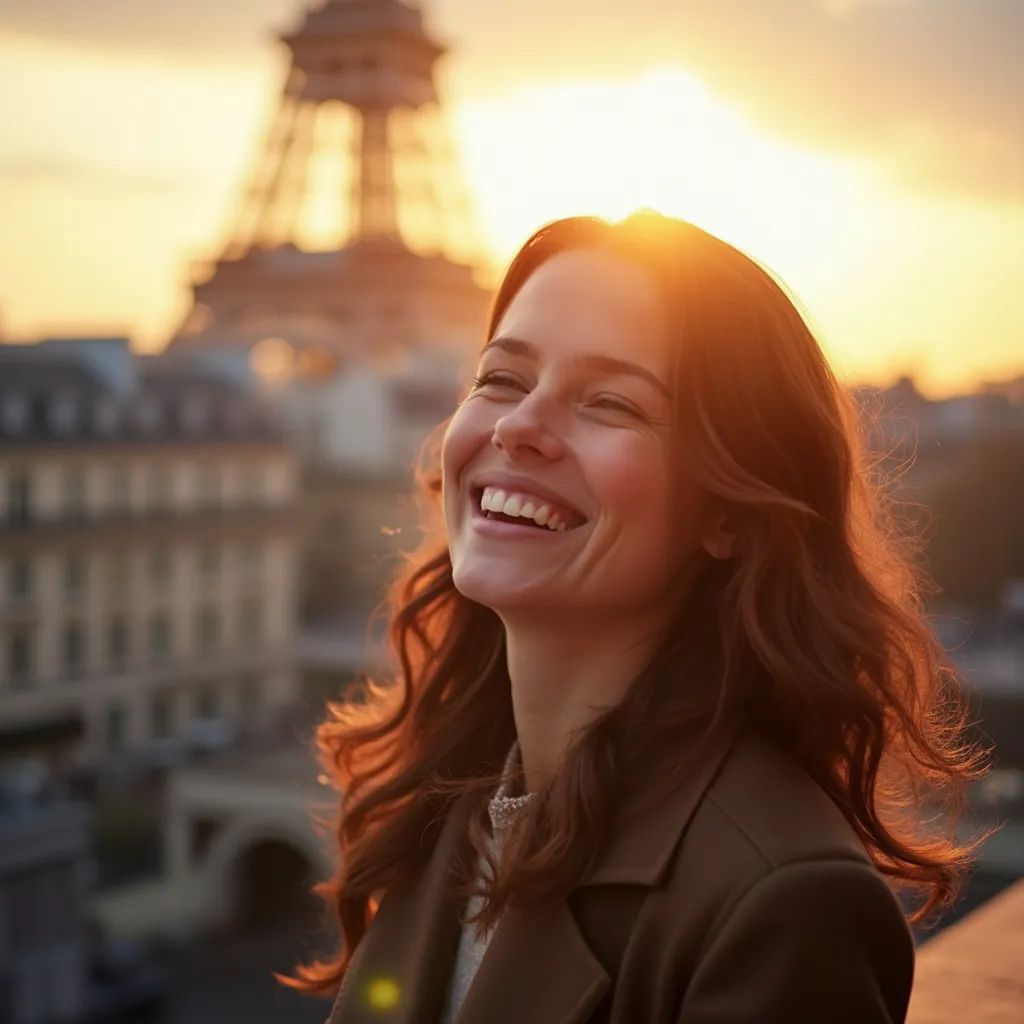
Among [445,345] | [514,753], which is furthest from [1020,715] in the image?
[445,345]

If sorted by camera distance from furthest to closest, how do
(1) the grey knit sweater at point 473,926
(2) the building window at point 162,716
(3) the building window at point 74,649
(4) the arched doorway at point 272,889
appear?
1. (2) the building window at point 162,716
2. (3) the building window at point 74,649
3. (4) the arched doorway at point 272,889
4. (1) the grey knit sweater at point 473,926

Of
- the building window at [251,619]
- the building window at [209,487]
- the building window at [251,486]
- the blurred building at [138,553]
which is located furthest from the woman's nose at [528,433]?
the building window at [251,486]

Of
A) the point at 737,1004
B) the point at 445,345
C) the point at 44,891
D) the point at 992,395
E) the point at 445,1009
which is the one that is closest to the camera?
the point at 737,1004

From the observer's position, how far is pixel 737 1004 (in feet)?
3.75

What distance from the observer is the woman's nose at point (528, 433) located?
1.39 metres

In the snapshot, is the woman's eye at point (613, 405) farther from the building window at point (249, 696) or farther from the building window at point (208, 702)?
the building window at point (249, 696)

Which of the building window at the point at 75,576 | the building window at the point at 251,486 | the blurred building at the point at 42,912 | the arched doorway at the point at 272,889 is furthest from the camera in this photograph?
the building window at the point at 251,486

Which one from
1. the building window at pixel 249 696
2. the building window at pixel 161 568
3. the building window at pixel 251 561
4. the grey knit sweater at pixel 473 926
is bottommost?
the building window at pixel 249 696

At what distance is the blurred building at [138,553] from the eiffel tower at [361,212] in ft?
36.8

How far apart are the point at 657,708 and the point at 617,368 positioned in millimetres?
285

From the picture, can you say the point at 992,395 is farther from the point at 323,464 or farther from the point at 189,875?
the point at 189,875

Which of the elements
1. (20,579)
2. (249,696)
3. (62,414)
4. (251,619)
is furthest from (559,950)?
(251,619)

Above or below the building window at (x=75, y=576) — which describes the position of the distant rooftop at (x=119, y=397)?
above

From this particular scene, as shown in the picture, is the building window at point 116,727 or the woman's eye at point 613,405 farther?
the building window at point 116,727
